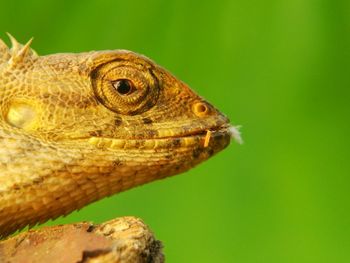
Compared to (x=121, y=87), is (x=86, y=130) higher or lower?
lower

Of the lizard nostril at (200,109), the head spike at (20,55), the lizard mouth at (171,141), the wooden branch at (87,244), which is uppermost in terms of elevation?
the head spike at (20,55)

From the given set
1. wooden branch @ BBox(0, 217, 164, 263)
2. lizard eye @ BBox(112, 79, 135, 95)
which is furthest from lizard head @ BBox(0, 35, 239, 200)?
wooden branch @ BBox(0, 217, 164, 263)

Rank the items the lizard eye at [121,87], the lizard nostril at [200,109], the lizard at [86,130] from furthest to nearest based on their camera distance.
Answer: the lizard nostril at [200,109] → the lizard eye at [121,87] → the lizard at [86,130]

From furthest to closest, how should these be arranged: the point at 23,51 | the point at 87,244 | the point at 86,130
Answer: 1. the point at 23,51
2. the point at 86,130
3. the point at 87,244

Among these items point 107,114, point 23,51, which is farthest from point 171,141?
point 23,51

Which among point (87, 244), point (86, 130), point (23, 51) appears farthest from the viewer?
point (23, 51)

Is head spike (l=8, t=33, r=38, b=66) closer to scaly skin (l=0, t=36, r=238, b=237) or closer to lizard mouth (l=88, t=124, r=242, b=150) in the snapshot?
scaly skin (l=0, t=36, r=238, b=237)

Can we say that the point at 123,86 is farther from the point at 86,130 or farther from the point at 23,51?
the point at 23,51

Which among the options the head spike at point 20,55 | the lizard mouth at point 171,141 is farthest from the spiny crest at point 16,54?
the lizard mouth at point 171,141

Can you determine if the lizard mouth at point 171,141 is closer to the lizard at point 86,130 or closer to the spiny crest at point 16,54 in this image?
the lizard at point 86,130

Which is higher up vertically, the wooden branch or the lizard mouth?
the lizard mouth
